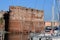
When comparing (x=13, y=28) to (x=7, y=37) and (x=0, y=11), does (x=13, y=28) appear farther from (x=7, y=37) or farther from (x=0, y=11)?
(x=0, y=11)

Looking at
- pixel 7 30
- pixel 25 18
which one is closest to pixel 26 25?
pixel 25 18

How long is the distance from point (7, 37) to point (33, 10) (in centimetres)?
408

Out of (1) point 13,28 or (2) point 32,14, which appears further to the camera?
(2) point 32,14

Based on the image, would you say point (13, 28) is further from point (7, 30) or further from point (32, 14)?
point (32, 14)

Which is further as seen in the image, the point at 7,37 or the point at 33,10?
the point at 33,10

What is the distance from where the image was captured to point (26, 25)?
18812 mm

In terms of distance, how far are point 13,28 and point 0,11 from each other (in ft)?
9.03

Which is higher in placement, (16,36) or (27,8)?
(27,8)

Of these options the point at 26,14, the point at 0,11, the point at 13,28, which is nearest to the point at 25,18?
the point at 26,14

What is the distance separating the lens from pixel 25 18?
60.3 feet

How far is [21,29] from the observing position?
1817cm

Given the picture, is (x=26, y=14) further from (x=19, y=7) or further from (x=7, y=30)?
(x=7, y=30)

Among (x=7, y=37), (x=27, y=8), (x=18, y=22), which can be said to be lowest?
(x=7, y=37)

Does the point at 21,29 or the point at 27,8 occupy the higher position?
the point at 27,8
